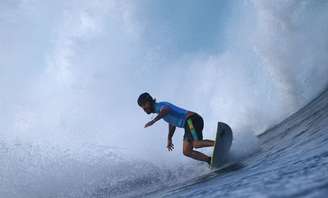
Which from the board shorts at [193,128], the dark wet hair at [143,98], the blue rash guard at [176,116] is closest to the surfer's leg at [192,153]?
the board shorts at [193,128]

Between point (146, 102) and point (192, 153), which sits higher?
point (146, 102)

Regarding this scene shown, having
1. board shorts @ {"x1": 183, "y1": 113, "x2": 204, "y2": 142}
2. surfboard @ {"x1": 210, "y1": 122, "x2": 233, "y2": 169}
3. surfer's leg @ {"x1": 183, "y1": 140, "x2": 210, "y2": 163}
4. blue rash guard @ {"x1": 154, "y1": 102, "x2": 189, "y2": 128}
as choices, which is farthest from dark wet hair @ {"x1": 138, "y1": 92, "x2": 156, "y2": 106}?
surfboard @ {"x1": 210, "y1": 122, "x2": 233, "y2": 169}

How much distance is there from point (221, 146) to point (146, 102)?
1.79 meters

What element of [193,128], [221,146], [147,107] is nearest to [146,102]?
[147,107]

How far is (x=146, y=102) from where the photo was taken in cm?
784

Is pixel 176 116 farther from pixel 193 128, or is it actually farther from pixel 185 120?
pixel 193 128

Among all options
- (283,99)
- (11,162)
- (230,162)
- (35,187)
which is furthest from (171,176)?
(283,99)

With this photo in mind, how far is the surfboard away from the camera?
7777mm

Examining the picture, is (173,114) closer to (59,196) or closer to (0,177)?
(59,196)

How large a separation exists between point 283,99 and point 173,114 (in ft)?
61.8

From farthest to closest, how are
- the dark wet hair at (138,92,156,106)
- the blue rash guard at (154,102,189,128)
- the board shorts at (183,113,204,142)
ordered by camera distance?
the blue rash guard at (154,102,189,128) → the board shorts at (183,113,204,142) → the dark wet hair at (138,92,156,106)

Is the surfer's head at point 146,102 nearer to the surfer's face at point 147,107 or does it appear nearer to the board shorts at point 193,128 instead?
the surfer's face at point 147,107

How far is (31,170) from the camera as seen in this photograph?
1145 centimetres

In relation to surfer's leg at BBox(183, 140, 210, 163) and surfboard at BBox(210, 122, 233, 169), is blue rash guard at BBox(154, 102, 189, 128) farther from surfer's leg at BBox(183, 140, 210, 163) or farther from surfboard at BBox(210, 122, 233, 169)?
surfboard at BBox(210, 122, 233, 169)
